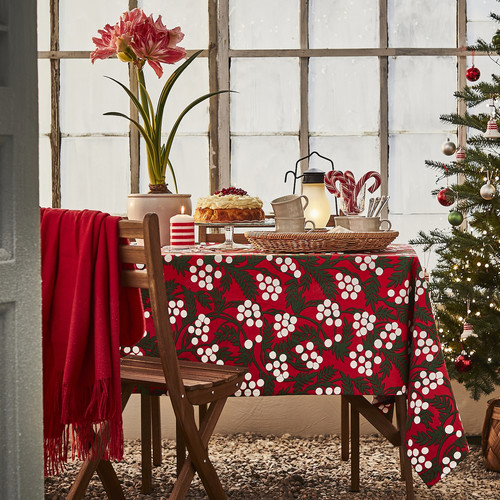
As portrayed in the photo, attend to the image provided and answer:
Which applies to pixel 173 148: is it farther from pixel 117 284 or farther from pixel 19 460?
pixel 19 460

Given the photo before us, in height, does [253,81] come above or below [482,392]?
above

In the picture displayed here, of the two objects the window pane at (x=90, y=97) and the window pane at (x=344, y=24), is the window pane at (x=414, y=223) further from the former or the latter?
the window pane at (x=90, y=97)

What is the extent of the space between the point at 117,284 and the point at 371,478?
1.41 metres

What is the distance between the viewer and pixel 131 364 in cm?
240

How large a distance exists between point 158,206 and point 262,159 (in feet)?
4.52

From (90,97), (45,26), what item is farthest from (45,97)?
(45,26)

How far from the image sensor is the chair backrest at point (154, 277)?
1.98 metres

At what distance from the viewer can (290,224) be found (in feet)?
8.30

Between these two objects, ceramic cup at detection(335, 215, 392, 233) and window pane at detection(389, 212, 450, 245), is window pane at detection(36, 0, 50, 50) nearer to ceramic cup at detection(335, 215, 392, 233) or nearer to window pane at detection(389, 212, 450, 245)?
window pane at detection(389, 212, 450, 245)

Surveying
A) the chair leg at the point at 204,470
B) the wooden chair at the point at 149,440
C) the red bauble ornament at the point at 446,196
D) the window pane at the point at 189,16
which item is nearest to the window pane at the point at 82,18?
the window pane at the point at 189,16

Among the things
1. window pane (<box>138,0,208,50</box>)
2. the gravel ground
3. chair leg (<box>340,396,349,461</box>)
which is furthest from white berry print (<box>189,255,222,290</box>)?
window pane (<box>138,0,208,50</box>)

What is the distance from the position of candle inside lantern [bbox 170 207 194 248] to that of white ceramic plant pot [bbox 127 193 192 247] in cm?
7

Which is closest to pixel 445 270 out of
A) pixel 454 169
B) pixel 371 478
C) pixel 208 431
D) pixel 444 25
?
pixel 454 169

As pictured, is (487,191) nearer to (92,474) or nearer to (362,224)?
(362,224)
